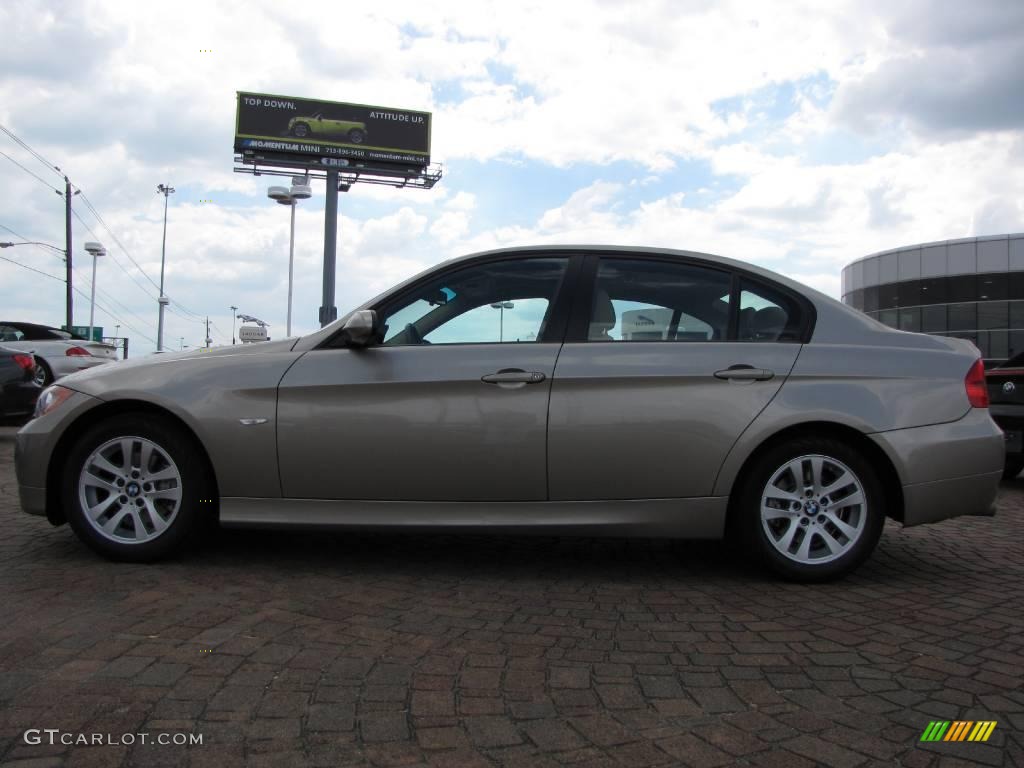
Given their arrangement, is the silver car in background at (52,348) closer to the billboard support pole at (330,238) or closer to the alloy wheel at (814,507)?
the alloy wheel at (814,507)

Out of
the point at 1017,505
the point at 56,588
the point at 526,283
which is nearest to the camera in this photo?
the point at 56,588

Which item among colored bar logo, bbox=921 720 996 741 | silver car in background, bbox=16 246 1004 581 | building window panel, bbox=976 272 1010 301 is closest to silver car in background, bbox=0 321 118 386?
silver car in background, bbox=16 246 1004 581

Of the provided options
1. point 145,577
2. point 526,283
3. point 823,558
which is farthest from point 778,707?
point 145,577

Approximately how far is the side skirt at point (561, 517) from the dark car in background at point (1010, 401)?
4.89 metres

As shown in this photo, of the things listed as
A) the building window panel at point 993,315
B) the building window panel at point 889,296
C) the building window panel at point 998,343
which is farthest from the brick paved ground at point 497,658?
the building window panel at point 889,296

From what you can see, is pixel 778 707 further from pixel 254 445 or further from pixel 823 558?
pixel 254 445

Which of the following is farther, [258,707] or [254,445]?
[254,445]

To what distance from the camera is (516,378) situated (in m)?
4.04

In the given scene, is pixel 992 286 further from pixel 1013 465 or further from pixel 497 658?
pixel 497 658

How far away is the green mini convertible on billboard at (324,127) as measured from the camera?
47344 mm

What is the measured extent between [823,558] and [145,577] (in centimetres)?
321

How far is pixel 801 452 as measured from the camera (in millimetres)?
4027

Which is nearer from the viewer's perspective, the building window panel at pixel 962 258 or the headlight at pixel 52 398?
the headlight at pixel 52 398

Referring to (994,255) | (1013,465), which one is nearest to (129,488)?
(1013,465)
